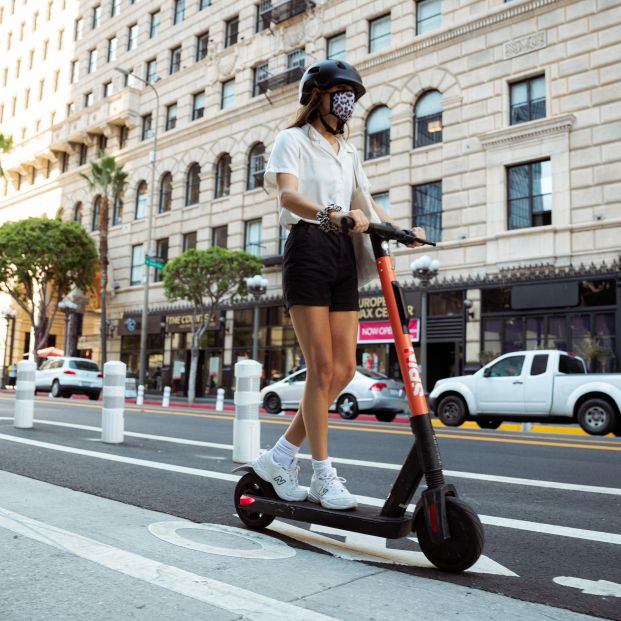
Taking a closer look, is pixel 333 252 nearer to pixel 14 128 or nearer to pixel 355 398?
pixel 355 398

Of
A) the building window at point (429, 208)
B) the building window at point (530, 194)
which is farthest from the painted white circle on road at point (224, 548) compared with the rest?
the building window at point (429, 208)

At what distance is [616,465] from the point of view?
6410 mm

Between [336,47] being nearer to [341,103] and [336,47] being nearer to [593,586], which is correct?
[341,103]

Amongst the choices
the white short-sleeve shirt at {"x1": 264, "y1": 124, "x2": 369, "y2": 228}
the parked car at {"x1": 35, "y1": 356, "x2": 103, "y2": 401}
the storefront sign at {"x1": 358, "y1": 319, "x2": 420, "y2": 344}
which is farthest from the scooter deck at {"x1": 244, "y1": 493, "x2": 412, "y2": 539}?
the parked car at {"x1": 35, "y1": 356, "x2": 103, "y2": 401}

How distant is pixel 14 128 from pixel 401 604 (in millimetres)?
51349

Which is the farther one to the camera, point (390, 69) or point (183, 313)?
point (183, 313)

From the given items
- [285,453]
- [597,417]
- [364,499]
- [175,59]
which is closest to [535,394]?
[597,417]

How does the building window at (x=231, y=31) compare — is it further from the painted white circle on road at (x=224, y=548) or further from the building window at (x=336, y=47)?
the painted white circle on road at (x=224, y=548)

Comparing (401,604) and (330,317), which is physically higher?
(330,317)

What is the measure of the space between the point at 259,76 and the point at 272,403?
1807cm

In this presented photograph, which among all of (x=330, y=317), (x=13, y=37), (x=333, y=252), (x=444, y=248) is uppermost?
(x=13, y=37)

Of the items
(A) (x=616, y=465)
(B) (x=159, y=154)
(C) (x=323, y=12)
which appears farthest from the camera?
(B) (x=159, y=154)

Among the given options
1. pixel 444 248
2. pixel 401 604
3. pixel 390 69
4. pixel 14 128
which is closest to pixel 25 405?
pixel 401 604

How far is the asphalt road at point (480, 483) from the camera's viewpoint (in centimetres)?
270
